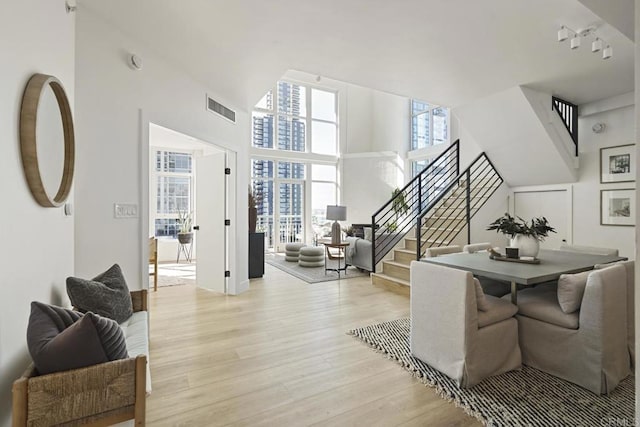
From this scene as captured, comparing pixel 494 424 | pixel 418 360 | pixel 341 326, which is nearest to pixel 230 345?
pixel 341 326

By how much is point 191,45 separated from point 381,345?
132 inches

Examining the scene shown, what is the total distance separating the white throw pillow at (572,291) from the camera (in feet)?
7.16

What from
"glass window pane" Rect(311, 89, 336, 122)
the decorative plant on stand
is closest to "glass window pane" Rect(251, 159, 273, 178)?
"glass window pane" Rect(311, 89, 336, 122)

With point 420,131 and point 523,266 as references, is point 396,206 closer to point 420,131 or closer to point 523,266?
point 420,131

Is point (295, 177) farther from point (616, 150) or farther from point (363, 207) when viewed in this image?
point (616, 150)

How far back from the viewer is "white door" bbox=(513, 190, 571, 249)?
15.6 ft

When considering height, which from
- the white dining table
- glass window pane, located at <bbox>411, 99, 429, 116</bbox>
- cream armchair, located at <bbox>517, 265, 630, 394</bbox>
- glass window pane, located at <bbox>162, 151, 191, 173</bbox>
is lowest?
cream armchair, located at <bbox>517, 265, 630, 394</bbox>

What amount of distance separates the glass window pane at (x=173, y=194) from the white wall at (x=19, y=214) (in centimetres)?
614

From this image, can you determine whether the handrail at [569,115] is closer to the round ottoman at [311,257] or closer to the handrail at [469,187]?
the handrail at [469,187]

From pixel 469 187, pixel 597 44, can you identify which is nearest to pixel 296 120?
pixel 469 187

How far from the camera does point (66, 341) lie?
4.30 ft

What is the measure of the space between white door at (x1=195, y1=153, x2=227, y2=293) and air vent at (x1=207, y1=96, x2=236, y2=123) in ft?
1.87

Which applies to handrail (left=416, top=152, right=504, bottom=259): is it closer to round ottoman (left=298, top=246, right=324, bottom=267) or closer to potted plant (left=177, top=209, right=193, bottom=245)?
round ottoman (left=298, top=246, right=324, bottom=267)

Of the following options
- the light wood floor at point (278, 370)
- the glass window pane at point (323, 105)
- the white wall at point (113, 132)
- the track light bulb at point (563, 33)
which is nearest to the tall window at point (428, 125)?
the glass window pane at point (323, 105)
